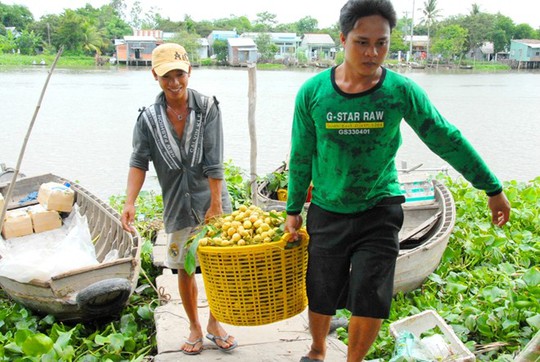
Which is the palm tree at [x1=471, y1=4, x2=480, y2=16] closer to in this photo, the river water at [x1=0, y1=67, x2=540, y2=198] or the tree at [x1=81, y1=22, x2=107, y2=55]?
the river water at [x1=0, y1=67, x2=540, y2=198]

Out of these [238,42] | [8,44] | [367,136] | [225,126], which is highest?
[238,42]

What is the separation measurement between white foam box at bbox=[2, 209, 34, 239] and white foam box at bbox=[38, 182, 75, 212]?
0.23 meters

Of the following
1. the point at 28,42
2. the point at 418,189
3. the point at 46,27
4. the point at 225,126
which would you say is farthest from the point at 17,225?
the point at 46,27

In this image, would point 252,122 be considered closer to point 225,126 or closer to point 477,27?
point 225,126

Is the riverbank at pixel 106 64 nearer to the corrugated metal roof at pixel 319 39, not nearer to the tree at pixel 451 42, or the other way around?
the tree at pixel 451 42

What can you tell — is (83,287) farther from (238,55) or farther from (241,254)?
(238,55)

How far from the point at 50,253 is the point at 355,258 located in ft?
9.65

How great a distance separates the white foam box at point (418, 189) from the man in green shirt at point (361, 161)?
2.92 metres

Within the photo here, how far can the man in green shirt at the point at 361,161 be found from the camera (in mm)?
2061

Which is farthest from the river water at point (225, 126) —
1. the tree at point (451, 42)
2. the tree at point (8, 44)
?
the tree at point (8, 44)

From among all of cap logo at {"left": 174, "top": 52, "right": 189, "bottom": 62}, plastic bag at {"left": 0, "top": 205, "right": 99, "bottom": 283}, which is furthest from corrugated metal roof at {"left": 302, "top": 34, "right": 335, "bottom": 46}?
cap logo at {"left": 174, "top": 52, "right": 189, "bottom": 62}

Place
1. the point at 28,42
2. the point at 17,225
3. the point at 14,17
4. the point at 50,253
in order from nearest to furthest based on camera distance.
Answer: the point at 50,253, the point at 17,225, the point at 28,42, the point at 14,17

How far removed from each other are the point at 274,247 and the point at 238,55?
4595 centimetres

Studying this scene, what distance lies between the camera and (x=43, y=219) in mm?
5078
